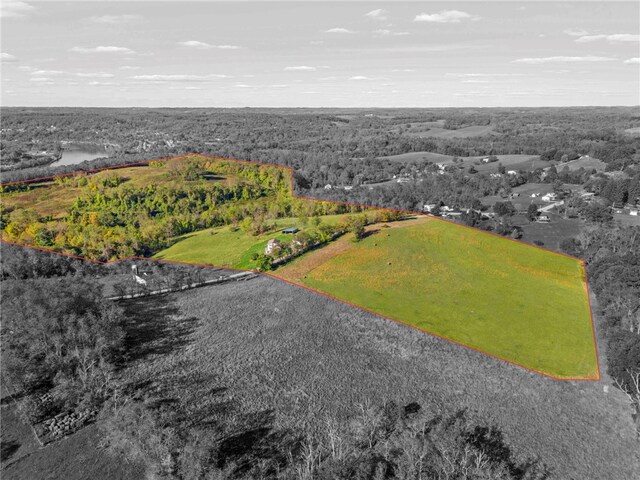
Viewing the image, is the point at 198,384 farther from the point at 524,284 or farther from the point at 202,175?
the point at 524,284

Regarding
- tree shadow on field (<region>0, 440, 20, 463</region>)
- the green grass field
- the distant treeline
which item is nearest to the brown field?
tree shadow on field (<region>0, 440, 20, 463</region>)

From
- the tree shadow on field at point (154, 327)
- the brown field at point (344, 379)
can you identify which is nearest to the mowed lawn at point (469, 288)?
the brown field at point (344, 379)

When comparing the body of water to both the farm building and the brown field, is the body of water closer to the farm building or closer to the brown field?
the brown field

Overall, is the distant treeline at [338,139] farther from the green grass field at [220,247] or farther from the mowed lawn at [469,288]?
the green grass field at [220,247]

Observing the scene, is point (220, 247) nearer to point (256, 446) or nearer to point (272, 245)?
point (272, 245)

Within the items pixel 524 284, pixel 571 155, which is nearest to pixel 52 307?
pixel 524 284
